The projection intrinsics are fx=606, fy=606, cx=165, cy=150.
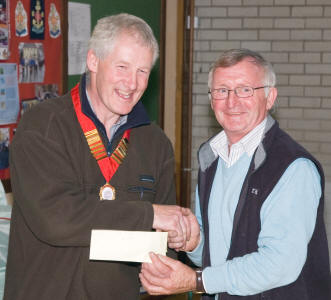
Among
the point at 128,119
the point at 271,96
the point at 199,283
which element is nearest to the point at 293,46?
the point at 271,96

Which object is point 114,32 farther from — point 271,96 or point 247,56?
point 271,96

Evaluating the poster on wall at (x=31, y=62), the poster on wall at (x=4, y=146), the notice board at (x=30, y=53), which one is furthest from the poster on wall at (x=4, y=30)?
the poster on wall at (x=4, y=146)

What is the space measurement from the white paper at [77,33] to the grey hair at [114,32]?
1834 mm

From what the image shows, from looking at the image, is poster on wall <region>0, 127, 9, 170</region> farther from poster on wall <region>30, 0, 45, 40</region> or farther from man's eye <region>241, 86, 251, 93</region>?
man's eye <region>241, 86, 251, 93</region>

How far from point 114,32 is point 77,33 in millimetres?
1990

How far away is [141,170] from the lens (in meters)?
2.41

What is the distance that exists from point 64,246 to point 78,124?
45 centimetres

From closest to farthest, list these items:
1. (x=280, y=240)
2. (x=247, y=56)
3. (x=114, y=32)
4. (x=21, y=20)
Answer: (x=280, y=240)
(x=114, y=32)
(x=247, y=56)
(x=21, y=20)

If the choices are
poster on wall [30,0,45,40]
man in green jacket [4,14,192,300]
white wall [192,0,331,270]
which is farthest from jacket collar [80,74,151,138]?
white wall [192,0,331,270]

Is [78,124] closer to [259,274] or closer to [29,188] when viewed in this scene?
[29,188]

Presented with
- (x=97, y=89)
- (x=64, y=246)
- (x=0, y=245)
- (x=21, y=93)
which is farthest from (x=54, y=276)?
(x=21, y=93)

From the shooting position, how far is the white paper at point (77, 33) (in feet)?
13.3

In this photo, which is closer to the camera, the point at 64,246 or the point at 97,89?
the point at 64,246

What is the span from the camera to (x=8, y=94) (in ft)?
11.0
